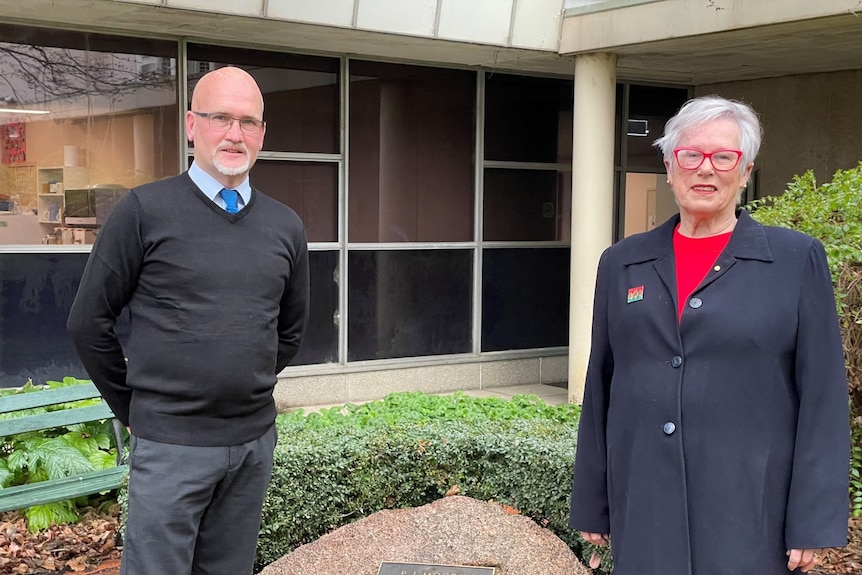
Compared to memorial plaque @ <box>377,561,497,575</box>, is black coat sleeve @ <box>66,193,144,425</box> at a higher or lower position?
higher

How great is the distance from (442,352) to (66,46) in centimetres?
471

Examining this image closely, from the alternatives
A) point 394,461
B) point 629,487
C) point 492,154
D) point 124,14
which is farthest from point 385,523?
point 492,154

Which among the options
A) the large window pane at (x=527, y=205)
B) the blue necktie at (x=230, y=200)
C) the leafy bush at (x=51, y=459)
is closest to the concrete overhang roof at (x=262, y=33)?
the large window pane at (x=527, y=205)

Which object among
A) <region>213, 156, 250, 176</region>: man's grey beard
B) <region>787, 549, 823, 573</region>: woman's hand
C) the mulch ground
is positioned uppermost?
<region>213, 156, 250, 176</region>: man's grey beard

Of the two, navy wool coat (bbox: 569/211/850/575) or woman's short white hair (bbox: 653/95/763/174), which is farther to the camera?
woman's short white hair (bbox: 653/95/763/174)

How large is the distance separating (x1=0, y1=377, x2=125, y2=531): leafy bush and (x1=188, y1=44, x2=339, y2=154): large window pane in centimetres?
394

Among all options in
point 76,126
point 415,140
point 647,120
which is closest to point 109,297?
point 76,126

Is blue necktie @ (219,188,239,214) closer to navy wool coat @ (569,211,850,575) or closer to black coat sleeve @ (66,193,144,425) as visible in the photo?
black coat sleeve @ (66,193,144,425)

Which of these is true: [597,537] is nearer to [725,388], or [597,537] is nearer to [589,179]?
[725,388]

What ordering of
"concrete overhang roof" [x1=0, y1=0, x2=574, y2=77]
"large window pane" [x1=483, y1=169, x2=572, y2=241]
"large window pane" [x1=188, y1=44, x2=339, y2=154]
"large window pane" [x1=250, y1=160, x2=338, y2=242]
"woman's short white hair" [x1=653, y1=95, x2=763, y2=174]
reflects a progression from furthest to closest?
"large window pane" [x1=483, y1=169, x2=572, y2=241], "large window pane" [x1=250, y1=160, x2=338, y2=242], "large window pane" [x1=188, y1=44, x2=339, y2=154], "concrete overhang roof" [x1=0, y1=0, x2=574, y2=77], "woman's short white hair" [x1=653, y1=95, x2=763, y2=174]

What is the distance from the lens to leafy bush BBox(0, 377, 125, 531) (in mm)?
5363

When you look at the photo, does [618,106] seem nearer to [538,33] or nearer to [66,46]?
[538,33]

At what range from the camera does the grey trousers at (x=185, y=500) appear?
120 inches

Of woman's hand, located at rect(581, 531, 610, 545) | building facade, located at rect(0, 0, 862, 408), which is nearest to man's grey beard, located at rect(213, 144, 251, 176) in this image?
woman's hand, located at rect(581, 531, 610, 545)
